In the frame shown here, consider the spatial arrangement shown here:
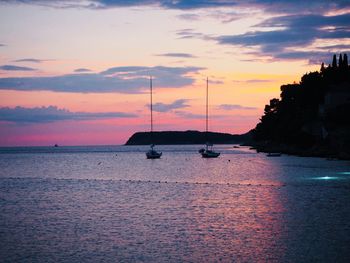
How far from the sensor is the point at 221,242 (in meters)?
23.7

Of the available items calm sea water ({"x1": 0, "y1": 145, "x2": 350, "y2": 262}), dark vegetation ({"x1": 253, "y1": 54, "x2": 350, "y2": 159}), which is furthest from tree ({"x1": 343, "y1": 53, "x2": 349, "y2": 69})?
calm sea water ({"x1": 0, "y1": 145, "x2": 350, "y2": 262})

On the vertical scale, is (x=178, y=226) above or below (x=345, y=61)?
below

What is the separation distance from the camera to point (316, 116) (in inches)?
5428

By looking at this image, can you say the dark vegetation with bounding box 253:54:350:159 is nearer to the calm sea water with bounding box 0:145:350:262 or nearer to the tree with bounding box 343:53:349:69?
the tree with bounding box 343:53:349:69

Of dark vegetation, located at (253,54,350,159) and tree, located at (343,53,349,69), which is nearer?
dark vegetation, located at (253,54,350,159)

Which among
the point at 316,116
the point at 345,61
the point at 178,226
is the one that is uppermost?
the point at 345,61

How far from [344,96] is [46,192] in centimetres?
8478

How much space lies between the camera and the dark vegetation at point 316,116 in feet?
365

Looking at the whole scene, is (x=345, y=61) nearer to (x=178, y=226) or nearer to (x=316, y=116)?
(x=316, y=116)

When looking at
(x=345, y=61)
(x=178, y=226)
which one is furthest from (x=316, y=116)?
(x=178, y=226)

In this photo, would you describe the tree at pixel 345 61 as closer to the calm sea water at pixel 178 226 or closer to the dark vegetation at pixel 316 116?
the dark vegetation at pixel 316 116

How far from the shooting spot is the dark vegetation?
365 feet

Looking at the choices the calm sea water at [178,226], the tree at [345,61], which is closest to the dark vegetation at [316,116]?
the tree at [345,61]

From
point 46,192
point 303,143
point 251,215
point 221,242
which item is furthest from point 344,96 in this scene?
point 221,242
